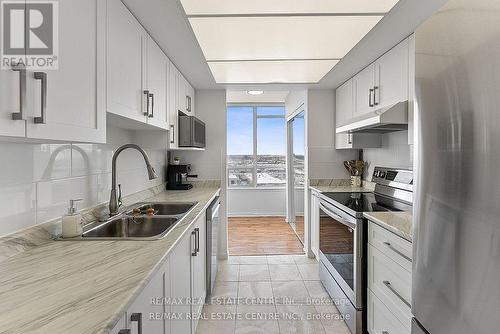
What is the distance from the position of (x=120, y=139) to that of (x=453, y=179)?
7.18ft

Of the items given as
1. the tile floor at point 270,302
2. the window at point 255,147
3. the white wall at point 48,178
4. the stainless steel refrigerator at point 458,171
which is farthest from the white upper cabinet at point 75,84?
the window at point 255,147

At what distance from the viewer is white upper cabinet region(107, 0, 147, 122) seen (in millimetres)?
1444

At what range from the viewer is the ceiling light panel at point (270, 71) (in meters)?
2.65

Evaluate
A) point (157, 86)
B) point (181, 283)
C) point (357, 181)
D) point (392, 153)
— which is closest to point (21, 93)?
point (181, 283)

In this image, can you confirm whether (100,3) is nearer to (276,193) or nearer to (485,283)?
(485,283)

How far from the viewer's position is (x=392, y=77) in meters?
2.34

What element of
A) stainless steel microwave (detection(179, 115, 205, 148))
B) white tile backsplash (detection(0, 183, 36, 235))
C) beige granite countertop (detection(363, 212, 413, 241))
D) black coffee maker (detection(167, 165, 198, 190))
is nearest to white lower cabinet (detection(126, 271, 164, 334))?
white tile backsplash (detection(0, 183, 36, 235))

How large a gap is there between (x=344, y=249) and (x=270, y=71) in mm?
1755

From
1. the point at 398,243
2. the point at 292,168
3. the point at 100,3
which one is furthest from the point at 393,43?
the point at 292,168

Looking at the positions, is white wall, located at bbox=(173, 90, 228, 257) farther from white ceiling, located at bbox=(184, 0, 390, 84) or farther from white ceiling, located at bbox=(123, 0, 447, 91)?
white ceiling, located at bbox=(184, 0, 390, 84)

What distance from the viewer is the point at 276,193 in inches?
242

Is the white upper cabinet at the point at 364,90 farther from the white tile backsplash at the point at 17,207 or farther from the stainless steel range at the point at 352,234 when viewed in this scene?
the white tile backsplash at the point at 17,207

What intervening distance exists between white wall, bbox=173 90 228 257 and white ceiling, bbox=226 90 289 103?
4.55 feet

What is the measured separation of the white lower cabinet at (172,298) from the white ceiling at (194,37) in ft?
4.31
